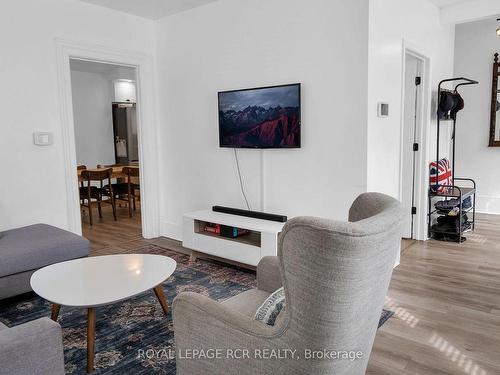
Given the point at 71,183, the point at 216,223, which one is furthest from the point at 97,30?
the point at 216,223

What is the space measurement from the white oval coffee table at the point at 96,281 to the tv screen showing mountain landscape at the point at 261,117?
1.55m

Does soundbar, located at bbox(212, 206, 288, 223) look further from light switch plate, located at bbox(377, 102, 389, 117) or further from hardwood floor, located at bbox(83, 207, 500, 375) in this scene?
light switch plate, located at bbox(377, 102, 389, 117)

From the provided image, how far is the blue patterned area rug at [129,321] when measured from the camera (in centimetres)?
222

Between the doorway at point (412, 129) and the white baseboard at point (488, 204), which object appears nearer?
the doorway at point (412, 129)

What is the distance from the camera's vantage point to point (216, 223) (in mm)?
3779

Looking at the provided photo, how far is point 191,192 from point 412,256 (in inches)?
98.5

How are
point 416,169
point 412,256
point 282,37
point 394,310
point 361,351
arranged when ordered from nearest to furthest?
point 361,351 → point 394,310 → point 282,37 → point 412,256 → point 416,169

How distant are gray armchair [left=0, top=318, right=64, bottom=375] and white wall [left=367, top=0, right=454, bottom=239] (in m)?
2.54

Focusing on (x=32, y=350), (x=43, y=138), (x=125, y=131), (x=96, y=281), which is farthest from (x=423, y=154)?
(x=125, y=131)

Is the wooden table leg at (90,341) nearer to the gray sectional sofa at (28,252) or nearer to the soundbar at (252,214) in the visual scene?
the gray sectional sofa at (28,252)

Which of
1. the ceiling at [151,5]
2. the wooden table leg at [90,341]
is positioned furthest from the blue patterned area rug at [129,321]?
the ceiling at [151,5]

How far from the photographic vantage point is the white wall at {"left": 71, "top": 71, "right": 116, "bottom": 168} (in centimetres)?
762

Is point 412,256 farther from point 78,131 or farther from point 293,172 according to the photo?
point 78,131

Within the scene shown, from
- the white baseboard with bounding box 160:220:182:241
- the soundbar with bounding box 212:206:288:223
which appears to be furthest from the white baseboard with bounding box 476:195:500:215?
the white baseboard with bounding box 160:220:182:241
